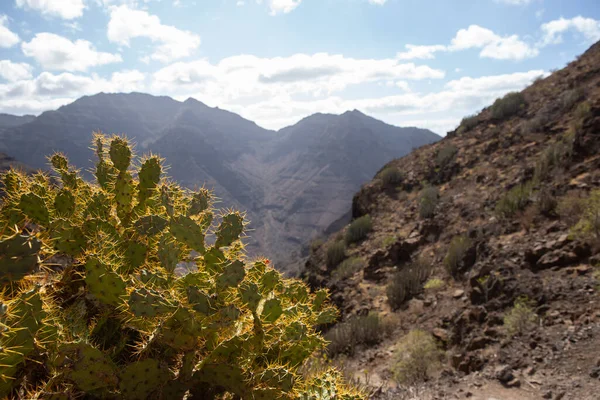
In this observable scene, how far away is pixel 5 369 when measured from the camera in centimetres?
160

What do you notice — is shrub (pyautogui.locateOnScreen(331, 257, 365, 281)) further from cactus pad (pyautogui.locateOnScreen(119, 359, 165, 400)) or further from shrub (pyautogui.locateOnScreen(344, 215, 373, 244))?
cactus pad (pyautogui.locateOnScreen(119, 359, 165, 400))

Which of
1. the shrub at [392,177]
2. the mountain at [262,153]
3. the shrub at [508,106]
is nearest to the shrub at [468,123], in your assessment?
the shrub at [508,106]

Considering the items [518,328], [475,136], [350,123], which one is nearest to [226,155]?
[350,123]

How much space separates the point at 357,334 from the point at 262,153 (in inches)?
6982

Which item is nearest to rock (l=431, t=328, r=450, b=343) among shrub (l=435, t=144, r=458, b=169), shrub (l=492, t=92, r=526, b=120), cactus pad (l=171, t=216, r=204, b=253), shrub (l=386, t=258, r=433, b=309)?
shrub (l=386, t=258, r=433, b=309)

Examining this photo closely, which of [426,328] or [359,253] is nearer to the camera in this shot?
[426,328]

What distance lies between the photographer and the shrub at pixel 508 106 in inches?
598

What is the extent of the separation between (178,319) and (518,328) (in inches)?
185

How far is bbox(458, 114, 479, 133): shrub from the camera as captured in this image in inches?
668

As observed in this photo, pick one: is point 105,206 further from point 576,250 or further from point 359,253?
point 359,253

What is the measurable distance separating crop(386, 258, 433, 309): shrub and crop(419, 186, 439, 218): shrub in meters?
3.38

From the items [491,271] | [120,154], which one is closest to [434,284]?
[491,271]

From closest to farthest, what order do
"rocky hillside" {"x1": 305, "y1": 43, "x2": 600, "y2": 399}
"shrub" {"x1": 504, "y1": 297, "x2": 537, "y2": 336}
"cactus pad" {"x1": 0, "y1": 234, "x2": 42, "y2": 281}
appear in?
"cactus pad" {"x1": 0, "y1": 234, "x2": 42, "y2": 281}
"rocky hillside" {"x1": 305, "y1": 43, "x2": 600, "y2": 399}
"shrub" {"x1": 504, "y1": 297, "x2": 537, "y2": 336}

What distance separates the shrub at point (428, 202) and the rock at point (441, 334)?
5.81 meters
